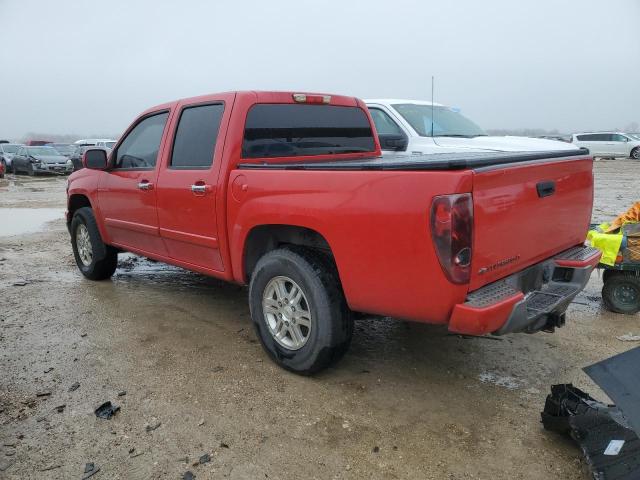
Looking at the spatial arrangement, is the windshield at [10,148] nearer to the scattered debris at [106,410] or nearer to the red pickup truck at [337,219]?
the red pickup truck at [337,219]

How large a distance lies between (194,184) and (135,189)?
3.43ft

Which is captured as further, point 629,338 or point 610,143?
point 610,143

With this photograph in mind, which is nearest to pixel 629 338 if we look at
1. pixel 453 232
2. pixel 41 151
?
pixel 453 232

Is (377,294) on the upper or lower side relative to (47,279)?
upper

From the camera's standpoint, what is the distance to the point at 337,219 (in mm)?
2953

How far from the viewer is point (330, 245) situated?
305 cm

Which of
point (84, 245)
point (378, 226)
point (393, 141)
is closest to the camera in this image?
point (378, 226)

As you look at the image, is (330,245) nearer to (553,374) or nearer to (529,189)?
(529,189)

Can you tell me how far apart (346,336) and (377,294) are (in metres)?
0.53

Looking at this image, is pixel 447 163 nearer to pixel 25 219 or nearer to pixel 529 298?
pixel 529 298

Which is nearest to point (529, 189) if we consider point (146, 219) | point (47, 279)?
point (146, 219)

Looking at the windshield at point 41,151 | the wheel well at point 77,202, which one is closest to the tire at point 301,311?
the wheel well at point 77,202

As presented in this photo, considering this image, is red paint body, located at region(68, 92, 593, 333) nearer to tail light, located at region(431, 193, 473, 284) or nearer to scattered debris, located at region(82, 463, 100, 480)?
tail light, located at region(431, 193, 473, 284)

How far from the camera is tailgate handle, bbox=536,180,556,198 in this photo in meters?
3.01
